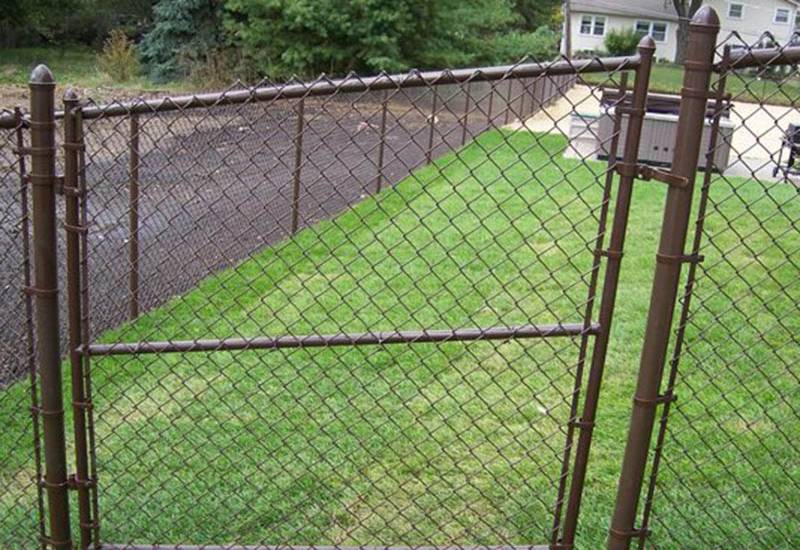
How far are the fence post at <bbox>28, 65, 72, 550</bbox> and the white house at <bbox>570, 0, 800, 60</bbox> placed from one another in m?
46.8

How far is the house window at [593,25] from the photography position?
47.5 metres

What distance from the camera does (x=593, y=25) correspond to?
47.7 m

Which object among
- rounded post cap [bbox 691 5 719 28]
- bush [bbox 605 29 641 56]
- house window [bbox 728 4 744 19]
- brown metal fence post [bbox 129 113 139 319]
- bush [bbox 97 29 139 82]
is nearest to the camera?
rounded post cap [bbox 691 5 719 28]

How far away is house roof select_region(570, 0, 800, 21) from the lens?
46.8 meters

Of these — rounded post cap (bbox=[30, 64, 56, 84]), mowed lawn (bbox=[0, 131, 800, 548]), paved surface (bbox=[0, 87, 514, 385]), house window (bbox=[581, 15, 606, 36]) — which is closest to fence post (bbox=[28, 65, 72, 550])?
rounded post cap (bbox=[30, 64, 56, 84])

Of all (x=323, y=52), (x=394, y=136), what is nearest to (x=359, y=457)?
(x=394, y=136)

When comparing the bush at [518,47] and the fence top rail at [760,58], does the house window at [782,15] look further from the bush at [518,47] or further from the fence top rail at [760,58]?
the fence top rail at [760,58]

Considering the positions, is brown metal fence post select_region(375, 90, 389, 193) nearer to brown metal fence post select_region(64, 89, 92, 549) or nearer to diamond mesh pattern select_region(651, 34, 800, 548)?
brown metal fence post select_region(64, 89, 92, 549)

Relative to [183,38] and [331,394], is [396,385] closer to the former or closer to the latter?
[331,394]

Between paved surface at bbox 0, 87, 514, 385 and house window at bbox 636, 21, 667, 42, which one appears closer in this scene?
paved surface at bbox 0, 87, 514, 385

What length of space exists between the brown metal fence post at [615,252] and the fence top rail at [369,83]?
0.17 ft

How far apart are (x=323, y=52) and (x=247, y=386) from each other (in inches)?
810

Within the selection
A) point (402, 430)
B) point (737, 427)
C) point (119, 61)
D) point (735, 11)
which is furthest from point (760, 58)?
point (735, 11)

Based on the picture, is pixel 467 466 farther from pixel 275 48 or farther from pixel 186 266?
pixel 275 48
